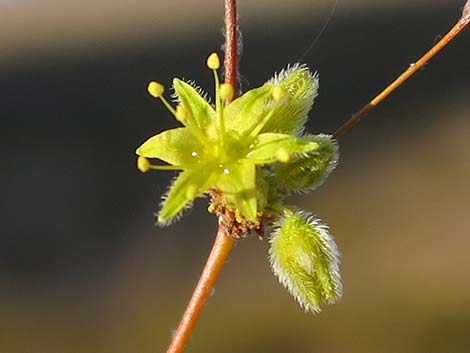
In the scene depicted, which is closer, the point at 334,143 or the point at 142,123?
the point at 334,143

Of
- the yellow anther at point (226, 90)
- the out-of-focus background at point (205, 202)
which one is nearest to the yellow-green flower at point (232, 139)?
the yellow anther at point (226, 90)

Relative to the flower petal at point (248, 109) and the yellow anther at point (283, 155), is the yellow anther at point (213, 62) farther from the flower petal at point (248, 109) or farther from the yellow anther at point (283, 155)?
Result: the yellow anther at point (283, 155)

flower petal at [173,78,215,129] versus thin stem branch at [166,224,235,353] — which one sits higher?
flower petal at [173,78,215,129]

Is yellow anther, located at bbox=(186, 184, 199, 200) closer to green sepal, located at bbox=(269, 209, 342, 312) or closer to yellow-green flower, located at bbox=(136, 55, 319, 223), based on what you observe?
yellow-green flower, located at bbox=(136, 55, 319, 223)

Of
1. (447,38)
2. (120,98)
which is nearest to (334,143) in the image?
(447,38)

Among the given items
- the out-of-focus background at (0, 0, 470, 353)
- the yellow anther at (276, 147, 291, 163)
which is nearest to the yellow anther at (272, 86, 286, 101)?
the yellow anther at (276, 147, 291, 163)

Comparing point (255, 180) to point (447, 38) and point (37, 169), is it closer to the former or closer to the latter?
point (447, 38)

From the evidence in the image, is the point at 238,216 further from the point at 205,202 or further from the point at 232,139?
the point at 205,202
